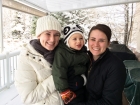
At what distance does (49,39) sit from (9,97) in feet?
8.47

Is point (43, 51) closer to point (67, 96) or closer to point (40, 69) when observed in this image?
point (40, 69)

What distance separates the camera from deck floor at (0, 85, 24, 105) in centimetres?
296

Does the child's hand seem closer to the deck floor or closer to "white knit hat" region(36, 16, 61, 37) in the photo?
"white knit hat" region(36, 16, 61, 37)

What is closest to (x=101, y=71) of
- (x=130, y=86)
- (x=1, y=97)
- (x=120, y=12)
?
(x=130, y=86)

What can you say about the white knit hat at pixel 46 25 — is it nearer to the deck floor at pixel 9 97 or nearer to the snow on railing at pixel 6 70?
the deck floor at pixel 9 97

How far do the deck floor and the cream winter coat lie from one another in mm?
2027

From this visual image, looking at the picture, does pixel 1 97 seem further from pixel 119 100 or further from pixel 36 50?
pixel 119 100

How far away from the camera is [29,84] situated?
1.17 metres

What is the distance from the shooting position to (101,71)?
1225 millimetres

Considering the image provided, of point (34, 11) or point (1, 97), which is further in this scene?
point (34, 11)

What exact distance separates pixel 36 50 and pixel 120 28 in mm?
10267

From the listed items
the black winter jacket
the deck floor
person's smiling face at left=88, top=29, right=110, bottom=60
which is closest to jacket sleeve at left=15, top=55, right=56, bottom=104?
the black winter jacket

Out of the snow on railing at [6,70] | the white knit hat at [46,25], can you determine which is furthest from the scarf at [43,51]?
the snow on railing at [6,70]

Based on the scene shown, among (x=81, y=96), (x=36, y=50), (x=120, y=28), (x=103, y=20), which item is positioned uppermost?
(x=103, y=20)
